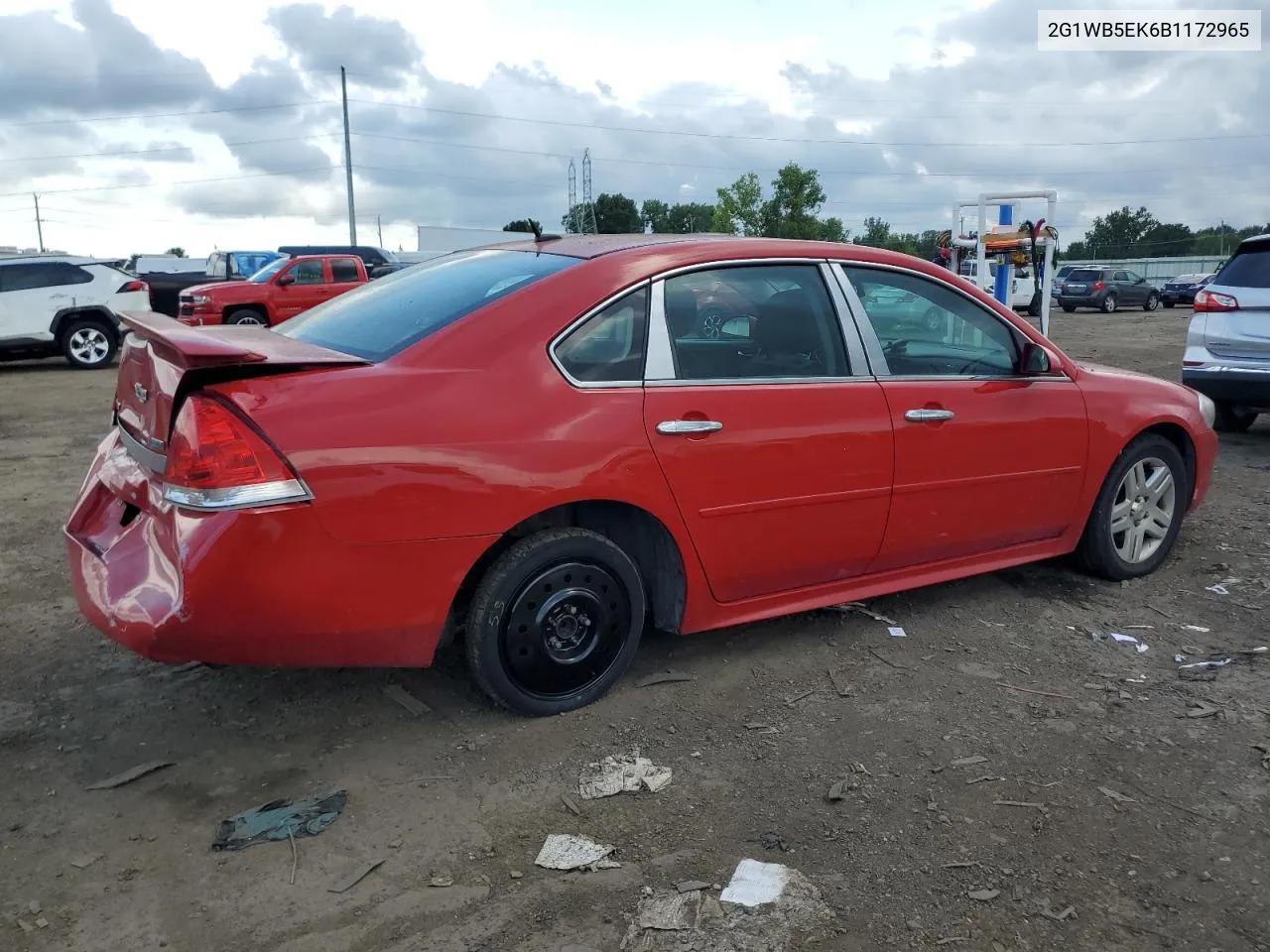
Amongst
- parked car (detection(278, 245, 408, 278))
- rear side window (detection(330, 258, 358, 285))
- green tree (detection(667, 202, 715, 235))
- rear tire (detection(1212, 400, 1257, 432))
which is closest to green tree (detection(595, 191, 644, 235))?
green tree (detection(667, 202, 715, 235))

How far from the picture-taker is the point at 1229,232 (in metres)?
78.1

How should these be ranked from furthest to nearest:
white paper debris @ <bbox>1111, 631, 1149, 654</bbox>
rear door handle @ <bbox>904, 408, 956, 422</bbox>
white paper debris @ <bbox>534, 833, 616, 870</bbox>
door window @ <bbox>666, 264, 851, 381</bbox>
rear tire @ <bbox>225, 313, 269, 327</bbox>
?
1. rear tire @ <bbox>225, 313, 269, 327</bbox>
2. white paper debris @ <bbox>1111, 631, 1149, 654</bbox>
3. rear door handle @ <bbox>904, 408, 956, 422</bbox>
4. door window @ <bbox>666, 264, 851, 381</bbox>
5. white paper debris @ <bbox>534, 833, 616, 870</bbox>

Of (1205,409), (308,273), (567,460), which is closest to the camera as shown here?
(567,460)

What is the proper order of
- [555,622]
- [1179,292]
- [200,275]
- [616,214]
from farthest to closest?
[616,214]
[1179,292]
[200,275]
[555,622]

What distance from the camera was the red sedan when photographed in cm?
284

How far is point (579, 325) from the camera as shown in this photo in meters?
3.31

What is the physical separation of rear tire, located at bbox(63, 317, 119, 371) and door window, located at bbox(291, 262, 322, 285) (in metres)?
3.28

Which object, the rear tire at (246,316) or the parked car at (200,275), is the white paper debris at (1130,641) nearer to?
the rear tire at (246,316)

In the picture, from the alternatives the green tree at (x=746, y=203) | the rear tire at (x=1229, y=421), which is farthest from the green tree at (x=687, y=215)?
the rear tire at (x=1229, y=421)

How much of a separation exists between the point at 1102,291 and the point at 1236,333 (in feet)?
88.9

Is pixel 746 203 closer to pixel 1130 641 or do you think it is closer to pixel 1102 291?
pixel 1102 291

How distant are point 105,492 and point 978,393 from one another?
3287 mm

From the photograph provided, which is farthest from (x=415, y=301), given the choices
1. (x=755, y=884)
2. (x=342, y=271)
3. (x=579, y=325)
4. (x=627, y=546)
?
(x=342, y=271)

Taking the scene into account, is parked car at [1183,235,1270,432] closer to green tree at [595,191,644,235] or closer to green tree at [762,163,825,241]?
green tree at [762,163,825,241]
